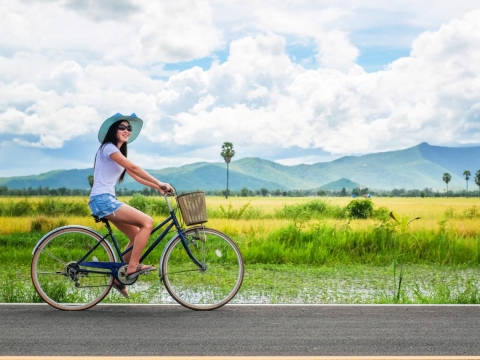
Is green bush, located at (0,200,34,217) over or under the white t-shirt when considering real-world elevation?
under

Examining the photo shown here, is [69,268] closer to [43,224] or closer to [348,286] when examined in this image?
[348,286]

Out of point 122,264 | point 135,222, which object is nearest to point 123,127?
point 135,222

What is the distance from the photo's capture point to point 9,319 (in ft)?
21.6

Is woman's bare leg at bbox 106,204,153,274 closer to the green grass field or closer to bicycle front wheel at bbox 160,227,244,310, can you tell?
bicycle front wheel at bbox 160,227,244,310

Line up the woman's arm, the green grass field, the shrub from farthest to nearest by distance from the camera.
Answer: the shrub < the green grass field < the woman's arm

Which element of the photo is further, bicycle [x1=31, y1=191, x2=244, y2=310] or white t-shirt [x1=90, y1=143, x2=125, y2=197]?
bicycle [x1=31, y1=191, x2=244, y2=310]

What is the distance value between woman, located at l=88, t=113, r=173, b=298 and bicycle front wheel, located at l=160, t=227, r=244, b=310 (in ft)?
1.01

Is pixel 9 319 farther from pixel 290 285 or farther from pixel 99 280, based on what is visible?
pixel 290 285

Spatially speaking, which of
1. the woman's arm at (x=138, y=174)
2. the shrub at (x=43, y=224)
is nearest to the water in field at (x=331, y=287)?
the woman's arm at (x=138, y=174)

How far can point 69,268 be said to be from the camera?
7492mm

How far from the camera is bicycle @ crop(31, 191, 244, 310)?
7281 millimetres

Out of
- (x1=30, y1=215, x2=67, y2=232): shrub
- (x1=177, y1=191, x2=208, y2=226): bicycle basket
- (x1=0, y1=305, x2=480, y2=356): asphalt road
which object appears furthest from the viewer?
(x1=30, y1=215, x2=67, y2=232): shrub

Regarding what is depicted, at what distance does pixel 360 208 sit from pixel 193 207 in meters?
25.9

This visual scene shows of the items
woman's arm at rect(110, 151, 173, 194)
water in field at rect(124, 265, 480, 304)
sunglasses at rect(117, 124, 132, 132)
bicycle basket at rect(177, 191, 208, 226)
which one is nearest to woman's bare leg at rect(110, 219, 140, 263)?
woman's arm at rect(110, 151, 173, 194)
